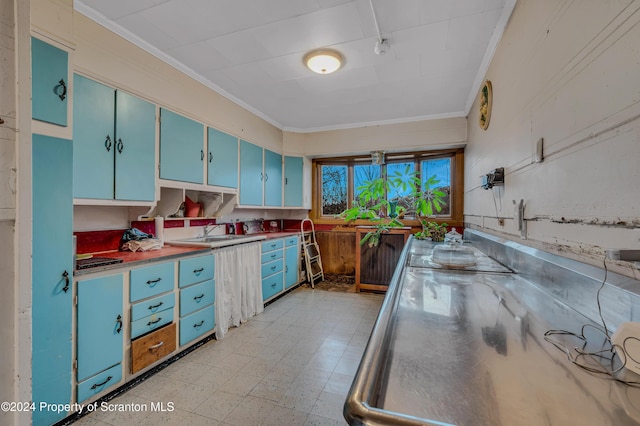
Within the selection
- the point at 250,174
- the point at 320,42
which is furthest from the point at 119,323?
the point at 320,42

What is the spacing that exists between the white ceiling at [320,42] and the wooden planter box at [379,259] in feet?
5.93

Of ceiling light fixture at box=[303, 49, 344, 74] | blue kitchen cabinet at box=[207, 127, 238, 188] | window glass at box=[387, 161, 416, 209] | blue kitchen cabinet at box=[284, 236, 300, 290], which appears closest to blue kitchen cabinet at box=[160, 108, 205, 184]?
blue kitchen cabinet at box=[207, 127, 238, 188]

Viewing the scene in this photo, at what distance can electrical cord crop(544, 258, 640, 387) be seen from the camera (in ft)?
1.80

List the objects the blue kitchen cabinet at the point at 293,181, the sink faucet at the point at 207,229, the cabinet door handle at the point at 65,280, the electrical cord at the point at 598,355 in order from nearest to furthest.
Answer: the electrical cord at the point at 598,355 < the cabinet door handle at the point at 65,280 < the sink faucet at the point at 207,229 < the blue kitchen cabinet at the point at 293,181

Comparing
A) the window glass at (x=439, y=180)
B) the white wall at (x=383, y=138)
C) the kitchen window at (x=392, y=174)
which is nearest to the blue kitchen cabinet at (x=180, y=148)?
the white wall at (x=383, y=138)

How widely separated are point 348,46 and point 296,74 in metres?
0.68

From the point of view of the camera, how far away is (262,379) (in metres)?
1.98

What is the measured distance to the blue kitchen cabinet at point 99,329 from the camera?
1640mm

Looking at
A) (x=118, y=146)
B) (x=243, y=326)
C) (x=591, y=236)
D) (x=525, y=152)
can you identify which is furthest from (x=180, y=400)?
(x=525, y=152)

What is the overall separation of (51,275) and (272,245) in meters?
2.30

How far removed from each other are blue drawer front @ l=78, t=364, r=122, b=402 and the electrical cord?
2324mm

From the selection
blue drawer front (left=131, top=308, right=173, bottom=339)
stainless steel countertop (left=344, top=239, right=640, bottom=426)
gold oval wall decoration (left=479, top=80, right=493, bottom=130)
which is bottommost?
blue drawer front (left=131, top=308, right=173, bottom=339)

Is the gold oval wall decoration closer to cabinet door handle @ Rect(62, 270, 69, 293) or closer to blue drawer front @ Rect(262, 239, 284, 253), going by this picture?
blue drawer front @ Rect(262, 239, 284, 253)

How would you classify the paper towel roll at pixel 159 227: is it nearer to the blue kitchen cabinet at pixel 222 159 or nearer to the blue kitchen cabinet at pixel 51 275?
the blue kitchen cabinet at pixel 222 159
